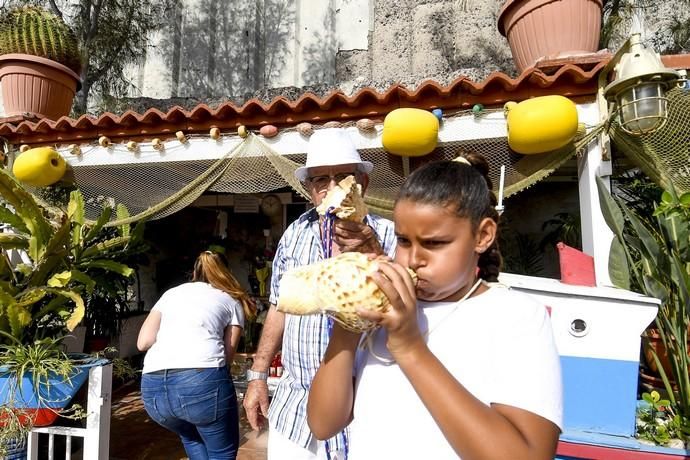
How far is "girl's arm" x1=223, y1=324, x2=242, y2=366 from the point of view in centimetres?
291

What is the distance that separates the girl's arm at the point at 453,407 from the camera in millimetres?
719

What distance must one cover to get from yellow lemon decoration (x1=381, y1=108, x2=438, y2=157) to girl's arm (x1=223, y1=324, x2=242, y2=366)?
5.75 feet

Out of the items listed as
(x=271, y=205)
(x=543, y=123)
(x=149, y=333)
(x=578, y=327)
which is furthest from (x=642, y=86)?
(x=271, y=205)

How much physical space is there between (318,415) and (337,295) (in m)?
0.30

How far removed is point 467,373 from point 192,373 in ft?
7.23

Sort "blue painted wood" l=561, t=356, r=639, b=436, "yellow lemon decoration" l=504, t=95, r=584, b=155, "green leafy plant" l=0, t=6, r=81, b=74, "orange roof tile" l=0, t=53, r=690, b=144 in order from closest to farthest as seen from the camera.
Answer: "blue painted wood" l=561, t=356, r=639, b=436
"yellow lemon decoration" l=504, t=95, r=584, b=155
"orange roof tile" l=0, t=53, r=690, b=144
"green leafy plant" l=0, t=6, r=81, b=74

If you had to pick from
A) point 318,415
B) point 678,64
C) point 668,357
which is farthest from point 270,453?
point 678,64

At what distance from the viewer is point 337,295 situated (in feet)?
2.64

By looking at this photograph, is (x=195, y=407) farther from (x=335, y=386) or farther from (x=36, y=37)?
(x=36, y=37)

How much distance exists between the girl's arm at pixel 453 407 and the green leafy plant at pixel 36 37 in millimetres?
5976

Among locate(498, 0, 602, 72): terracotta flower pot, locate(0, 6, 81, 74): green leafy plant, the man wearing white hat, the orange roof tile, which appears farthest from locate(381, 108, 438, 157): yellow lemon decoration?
locate(0, 6, 81, 74): green leafy plant

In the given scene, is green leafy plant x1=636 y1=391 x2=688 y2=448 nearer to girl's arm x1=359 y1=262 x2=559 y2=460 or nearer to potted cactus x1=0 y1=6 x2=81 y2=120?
girl's arm x1=359 y1=262 x2=559 y2=460

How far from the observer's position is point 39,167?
384 centimetres

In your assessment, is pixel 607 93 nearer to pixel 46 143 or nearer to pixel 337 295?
pixel 337 295
